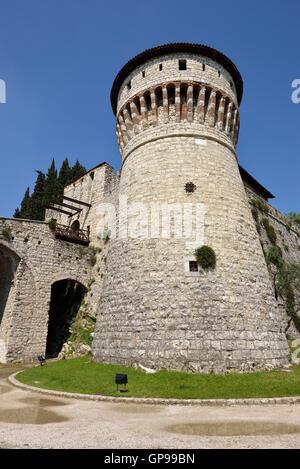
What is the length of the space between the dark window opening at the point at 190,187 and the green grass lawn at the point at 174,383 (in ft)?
24.6

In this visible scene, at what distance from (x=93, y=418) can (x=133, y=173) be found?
37.4ft

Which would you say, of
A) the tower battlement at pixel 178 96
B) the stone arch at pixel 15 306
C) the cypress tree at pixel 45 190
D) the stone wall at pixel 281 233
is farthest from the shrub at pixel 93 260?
the cypress tree at pixel 45 190

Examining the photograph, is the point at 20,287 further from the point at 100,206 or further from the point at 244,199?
the point at 244,199

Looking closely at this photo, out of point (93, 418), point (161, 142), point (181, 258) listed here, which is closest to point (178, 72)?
point (161, 142)

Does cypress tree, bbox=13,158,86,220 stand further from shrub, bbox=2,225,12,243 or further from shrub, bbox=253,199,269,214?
shrub, bbox=253,199,269,214

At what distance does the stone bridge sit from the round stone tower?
16.3 ft

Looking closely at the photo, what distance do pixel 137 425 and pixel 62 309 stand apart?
15917 millimetres

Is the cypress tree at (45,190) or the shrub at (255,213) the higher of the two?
the cypress tree at (45,190)

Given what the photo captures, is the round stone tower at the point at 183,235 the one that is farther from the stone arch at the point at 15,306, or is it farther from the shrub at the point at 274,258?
the shrub at the point at 274,258

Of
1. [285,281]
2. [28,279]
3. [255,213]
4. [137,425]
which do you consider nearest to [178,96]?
[255,213]

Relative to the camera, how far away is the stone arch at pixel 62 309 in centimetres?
1972

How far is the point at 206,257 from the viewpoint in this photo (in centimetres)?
1241

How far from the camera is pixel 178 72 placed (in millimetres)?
15602

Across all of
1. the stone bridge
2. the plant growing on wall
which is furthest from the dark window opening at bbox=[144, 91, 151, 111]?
the plant growing on wall
